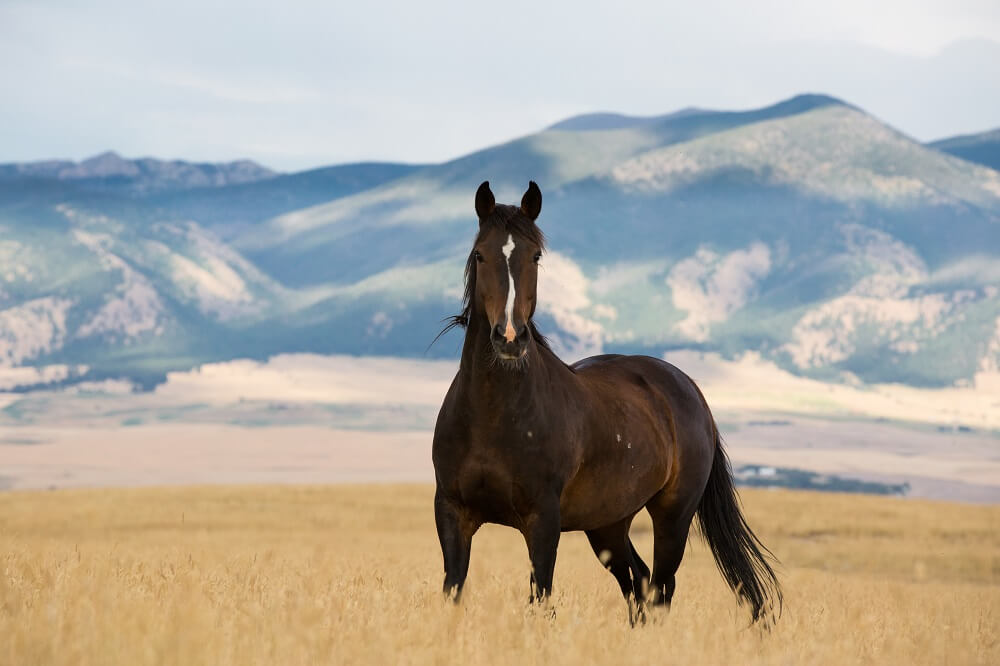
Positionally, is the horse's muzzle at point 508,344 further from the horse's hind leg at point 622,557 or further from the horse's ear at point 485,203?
the horse's hind leg at point 622,557

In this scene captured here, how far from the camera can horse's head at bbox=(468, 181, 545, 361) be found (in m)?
7.82

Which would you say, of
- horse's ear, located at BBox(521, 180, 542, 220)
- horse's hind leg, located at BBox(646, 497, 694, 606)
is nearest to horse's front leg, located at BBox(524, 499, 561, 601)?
horse's ear, located at BBox(521, 180, 542, 220)

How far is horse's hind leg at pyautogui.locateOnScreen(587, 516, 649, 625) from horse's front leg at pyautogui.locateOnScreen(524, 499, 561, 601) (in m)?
2.47

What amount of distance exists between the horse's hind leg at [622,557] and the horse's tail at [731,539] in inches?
39.3

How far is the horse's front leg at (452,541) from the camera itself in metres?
8.58

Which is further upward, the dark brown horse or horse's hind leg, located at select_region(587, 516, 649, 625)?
the dark brown horse

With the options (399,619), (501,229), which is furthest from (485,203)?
(399,619)

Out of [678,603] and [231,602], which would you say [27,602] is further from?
[678,603]

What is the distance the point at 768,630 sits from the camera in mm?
10625

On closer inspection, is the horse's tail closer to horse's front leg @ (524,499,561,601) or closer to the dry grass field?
the dry grass field

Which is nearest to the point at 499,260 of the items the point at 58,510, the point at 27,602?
the point at 27,602

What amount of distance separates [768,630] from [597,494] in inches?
92.6

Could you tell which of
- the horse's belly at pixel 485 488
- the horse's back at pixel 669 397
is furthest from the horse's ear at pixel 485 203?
the horse's back at pixel 669 397

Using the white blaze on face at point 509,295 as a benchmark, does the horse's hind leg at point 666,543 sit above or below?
below
